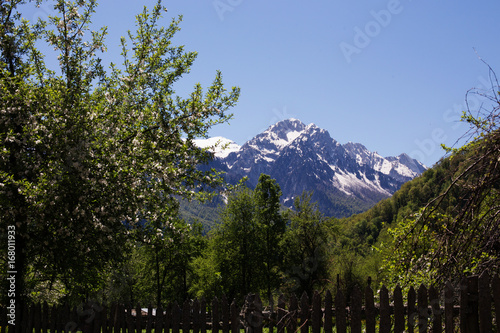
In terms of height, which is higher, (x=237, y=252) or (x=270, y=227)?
(x=270, y=227)

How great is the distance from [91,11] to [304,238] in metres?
31.0

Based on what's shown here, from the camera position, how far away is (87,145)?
29.0 feet

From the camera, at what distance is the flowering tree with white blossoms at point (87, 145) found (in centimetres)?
890

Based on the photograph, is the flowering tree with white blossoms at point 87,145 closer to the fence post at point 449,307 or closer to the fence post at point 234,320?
the fence post at point 234,320

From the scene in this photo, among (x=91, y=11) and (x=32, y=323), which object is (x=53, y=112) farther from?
(x=32, y=323)

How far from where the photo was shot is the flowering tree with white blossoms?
8.90 m

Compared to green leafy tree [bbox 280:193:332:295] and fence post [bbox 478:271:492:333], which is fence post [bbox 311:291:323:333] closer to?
fence post [bbox 478:271:492:333]

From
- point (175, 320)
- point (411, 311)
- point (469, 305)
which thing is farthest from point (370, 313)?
point (175, 320)

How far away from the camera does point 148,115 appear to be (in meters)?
10.7

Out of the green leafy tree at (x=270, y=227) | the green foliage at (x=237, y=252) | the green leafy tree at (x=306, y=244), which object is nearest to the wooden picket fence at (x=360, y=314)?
the green foliage at (x=237, y=252)

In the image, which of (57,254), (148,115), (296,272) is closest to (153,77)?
(148,115)

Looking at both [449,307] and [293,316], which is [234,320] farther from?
[449,307]

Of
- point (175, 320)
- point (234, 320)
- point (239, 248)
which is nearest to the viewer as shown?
point (234, 320)

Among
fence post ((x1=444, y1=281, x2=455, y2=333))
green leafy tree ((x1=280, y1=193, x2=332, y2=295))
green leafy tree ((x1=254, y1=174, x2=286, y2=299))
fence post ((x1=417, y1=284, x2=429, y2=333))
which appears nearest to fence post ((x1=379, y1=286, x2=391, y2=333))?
fence post ((x1=417, y1=284, x2=429, y2=333))
